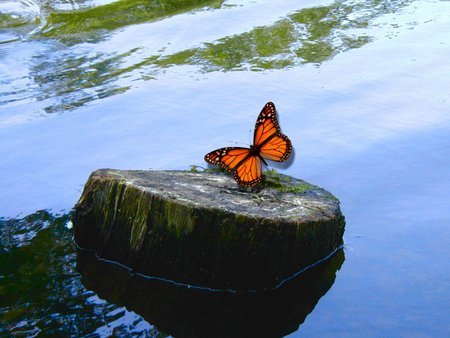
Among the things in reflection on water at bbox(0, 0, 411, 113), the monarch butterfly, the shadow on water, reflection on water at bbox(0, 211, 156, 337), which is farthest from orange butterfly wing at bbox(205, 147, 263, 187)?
reflection on water at bbox(0, 0, 411, 113)

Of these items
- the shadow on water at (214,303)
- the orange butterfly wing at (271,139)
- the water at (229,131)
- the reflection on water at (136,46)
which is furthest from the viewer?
the reflection on water at (136,46)

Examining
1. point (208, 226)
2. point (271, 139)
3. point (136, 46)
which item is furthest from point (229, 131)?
point (136, 46)

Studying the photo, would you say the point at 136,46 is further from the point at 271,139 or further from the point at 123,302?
the point at 123,302

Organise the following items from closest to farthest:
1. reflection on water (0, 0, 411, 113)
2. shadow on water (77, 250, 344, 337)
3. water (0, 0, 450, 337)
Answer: shadow on water (77, 250, 344, 337) → water (0, 0, 450, 337) → reflection on water (0, 0, 411, 113)

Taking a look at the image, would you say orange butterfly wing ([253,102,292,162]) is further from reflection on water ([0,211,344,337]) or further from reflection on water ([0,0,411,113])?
reflection on water ([0,0,411,113])

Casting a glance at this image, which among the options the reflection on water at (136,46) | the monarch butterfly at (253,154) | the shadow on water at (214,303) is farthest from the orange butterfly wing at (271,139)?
the reflection on water at (136,46)

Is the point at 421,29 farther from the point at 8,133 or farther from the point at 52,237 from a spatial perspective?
the point at 52,237

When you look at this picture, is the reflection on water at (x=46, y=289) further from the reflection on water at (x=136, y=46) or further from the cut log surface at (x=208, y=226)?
the reflection on water at (x=136, y=46)
